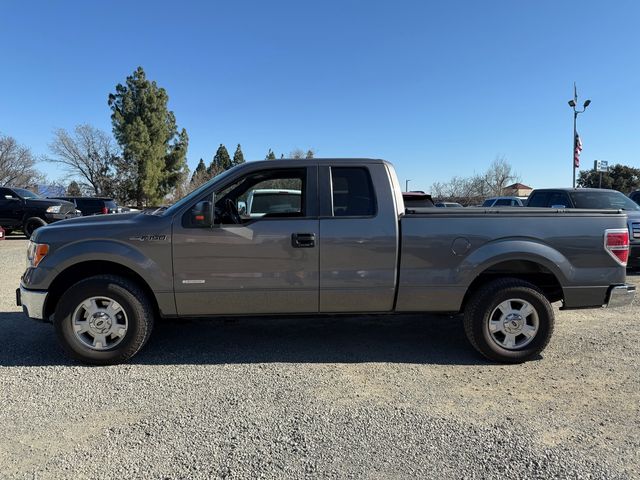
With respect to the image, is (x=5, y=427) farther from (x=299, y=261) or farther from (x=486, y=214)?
(x=486, y=214)

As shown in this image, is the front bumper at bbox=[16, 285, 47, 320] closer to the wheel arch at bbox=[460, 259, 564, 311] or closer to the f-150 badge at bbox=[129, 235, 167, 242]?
the f-150 badge at bbox=[129, 235, 167, 242]

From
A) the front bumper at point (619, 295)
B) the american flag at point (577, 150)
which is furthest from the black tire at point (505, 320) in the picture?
the american flag at point (577, 150)

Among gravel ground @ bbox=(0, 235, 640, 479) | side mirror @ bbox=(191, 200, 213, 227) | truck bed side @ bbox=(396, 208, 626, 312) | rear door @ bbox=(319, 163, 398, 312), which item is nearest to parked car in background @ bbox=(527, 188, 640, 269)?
gravel ground @ bbox=(0, 235, 640, 479)

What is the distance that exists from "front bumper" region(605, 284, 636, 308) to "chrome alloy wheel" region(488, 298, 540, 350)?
775 mm

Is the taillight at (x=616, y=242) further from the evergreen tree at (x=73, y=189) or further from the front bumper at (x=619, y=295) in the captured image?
the evergreen tree at (x=73, y=189)

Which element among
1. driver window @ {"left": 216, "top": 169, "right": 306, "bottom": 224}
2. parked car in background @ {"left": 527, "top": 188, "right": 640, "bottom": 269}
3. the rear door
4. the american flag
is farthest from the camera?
the american flag

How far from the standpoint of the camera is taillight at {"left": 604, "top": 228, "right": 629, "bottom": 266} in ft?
14.6

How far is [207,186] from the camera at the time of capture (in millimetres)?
4477

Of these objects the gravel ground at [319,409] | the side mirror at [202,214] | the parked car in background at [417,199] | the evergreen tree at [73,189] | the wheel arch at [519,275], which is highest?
the evergreen tree at [73,189]

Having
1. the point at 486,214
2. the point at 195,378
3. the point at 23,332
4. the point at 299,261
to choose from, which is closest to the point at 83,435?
the point at 195,378

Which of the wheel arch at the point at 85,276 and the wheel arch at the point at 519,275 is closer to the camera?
the wheel arch at the point at 85,276

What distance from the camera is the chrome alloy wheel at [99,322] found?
167 inches

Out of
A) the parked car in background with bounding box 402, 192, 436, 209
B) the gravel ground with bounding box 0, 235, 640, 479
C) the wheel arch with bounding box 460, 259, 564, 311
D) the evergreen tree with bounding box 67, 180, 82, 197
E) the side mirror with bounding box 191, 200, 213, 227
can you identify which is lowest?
the gravel ground with bounding box 0, 235, 640, 479

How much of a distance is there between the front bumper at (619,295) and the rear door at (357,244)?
2116mm
